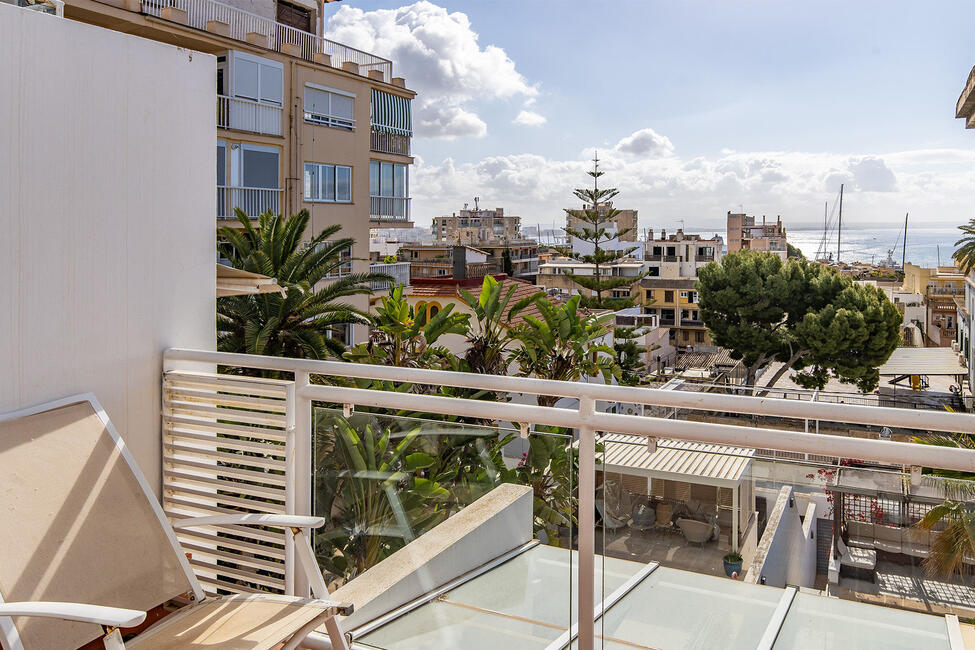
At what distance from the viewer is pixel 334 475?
238cm

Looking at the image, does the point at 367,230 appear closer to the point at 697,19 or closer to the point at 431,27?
the point at 431,27

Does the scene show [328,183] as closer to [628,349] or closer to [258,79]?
[258,79]

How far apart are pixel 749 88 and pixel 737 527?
273 feet

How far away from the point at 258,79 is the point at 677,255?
38.8 m

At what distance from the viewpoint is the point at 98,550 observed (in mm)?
2004

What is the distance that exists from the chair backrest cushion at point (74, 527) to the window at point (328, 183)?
53.9 feet

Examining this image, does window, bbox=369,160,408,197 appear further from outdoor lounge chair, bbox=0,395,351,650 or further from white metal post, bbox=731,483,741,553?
white metal post, bbox=731,483,741,553

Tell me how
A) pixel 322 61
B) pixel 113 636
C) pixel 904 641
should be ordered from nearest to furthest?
pixel 113 636, pixel 904 641, pixel 322 61

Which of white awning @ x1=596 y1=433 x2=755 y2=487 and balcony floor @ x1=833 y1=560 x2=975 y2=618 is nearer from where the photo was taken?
balcony floor @ x1=833 y1=560 x2=975 y2=618

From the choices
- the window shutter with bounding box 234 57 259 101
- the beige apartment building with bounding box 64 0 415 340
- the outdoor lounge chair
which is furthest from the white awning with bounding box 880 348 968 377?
the outdoor lounge chair

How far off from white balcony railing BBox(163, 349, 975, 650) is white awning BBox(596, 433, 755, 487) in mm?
37

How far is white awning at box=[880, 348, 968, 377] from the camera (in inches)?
1160

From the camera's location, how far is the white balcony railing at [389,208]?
19.9m

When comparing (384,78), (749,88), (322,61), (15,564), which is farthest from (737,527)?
(749,88)
